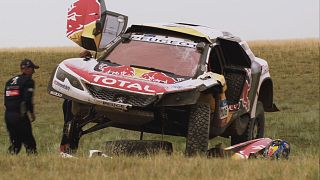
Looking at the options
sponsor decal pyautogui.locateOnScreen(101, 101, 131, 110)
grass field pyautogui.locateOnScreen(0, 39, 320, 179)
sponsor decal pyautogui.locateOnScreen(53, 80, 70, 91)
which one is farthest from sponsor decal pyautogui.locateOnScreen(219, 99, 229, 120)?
sponsor decal pyautogui.locateOnScreen(53, 80, 70, 91)

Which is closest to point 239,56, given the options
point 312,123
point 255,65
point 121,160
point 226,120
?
point 255,65

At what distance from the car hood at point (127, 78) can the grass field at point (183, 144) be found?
85cm

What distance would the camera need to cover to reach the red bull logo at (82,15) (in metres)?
10.2

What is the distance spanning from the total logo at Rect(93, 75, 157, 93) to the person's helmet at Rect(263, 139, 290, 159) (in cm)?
172

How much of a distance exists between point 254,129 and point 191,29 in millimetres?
2420

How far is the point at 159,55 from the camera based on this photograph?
9.24 meters

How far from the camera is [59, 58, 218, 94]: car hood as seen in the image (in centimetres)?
794

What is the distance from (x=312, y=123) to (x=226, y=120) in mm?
9102

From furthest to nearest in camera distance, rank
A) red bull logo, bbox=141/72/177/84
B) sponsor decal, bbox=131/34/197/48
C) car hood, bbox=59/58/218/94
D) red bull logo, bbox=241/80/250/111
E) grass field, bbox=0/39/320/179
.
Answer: red bull logo, bbox=241/80/250/111, sponsor decal, bbox=131/34/197/48, red bull logo, bbox=141/72/177/84, car hood, bbox=59/58/218/94, grass field, bbox=0/39/320/179

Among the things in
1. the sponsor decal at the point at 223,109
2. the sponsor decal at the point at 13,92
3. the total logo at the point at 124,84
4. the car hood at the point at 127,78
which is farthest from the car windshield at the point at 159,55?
the sponsor decal at the point at 13,92

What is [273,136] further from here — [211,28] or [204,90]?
[204,90]

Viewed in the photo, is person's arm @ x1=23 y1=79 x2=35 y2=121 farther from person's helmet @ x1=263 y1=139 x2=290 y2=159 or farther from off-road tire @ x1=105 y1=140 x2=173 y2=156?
person's helmet @ x1=263 y1=139 x2=290 y2=159

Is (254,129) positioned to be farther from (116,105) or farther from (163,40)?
(116,105)

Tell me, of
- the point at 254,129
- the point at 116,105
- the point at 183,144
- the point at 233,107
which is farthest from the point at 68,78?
the point at 183,144
